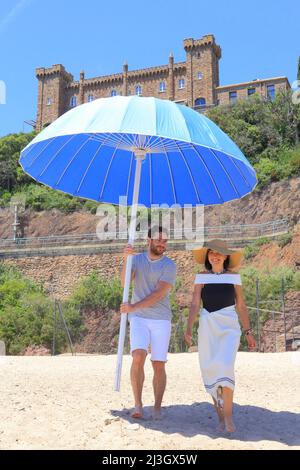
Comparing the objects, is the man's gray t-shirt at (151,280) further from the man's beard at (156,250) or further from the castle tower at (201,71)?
the castle tower at (201,71)

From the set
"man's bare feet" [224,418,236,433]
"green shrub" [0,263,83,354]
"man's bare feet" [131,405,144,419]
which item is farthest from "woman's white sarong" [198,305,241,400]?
"green shrub" [0,263,83,354]

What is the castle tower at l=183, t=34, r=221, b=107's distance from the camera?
54.9 m

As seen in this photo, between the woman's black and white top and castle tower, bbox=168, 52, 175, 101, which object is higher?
castle tower, bbox=168, 52, 175, 101

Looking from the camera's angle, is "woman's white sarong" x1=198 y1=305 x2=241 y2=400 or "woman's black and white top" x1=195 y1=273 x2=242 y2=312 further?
"woman's black and white top" x1=195 y1=273 x2=242 y2=312

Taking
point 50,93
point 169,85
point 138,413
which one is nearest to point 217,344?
point 138,413

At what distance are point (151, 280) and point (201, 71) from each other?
54996 millimetres

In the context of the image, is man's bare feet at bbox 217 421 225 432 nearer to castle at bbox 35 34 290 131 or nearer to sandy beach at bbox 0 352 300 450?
sandy beach at bbox 0 352 300 450

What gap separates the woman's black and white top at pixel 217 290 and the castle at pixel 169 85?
Result: 49.0m

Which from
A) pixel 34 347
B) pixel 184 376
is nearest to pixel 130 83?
pixel 34 347

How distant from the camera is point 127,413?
15.5 ft

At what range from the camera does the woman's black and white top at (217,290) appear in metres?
4.41

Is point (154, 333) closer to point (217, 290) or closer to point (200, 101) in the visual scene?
point (217, 290)

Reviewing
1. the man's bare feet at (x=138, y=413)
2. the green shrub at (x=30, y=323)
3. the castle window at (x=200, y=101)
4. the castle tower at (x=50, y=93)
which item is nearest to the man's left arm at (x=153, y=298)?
the man's bare feet at (x=138, y=413)

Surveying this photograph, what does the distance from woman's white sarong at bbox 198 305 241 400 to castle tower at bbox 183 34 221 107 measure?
172 feet
